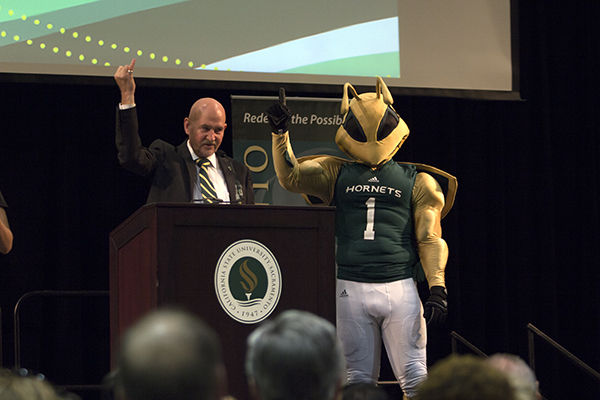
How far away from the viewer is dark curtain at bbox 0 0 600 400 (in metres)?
5.84

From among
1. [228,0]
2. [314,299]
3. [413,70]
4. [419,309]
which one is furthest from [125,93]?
[413,70]

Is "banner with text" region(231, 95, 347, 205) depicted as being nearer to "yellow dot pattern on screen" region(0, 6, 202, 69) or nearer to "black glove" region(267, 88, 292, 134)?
"yellow dot pattern on screen" region(0, 6, 202, 69)

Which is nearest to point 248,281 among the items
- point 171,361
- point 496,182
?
point 171,361

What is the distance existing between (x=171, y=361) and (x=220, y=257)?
205cm

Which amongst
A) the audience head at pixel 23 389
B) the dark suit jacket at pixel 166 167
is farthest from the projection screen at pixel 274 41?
the audience head at pixel 23 389

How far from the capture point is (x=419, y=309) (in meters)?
4.34

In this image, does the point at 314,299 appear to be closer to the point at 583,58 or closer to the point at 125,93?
the point at 125,93

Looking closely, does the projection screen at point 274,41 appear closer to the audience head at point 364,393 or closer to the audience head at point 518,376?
the audience head at point 364,393

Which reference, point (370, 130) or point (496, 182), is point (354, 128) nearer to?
point (370, 130)

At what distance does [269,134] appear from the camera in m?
5.52

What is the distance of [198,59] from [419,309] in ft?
7.22

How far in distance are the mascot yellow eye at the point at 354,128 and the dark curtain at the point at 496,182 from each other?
1387 millimetres

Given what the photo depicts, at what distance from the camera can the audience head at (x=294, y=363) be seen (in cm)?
148

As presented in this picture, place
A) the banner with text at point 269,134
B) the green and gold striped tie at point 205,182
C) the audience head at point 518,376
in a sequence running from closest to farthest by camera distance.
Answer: the audience head at point 518,376 < the green and gold striped tie at point 205,182 < the banner with text at point 269,134
